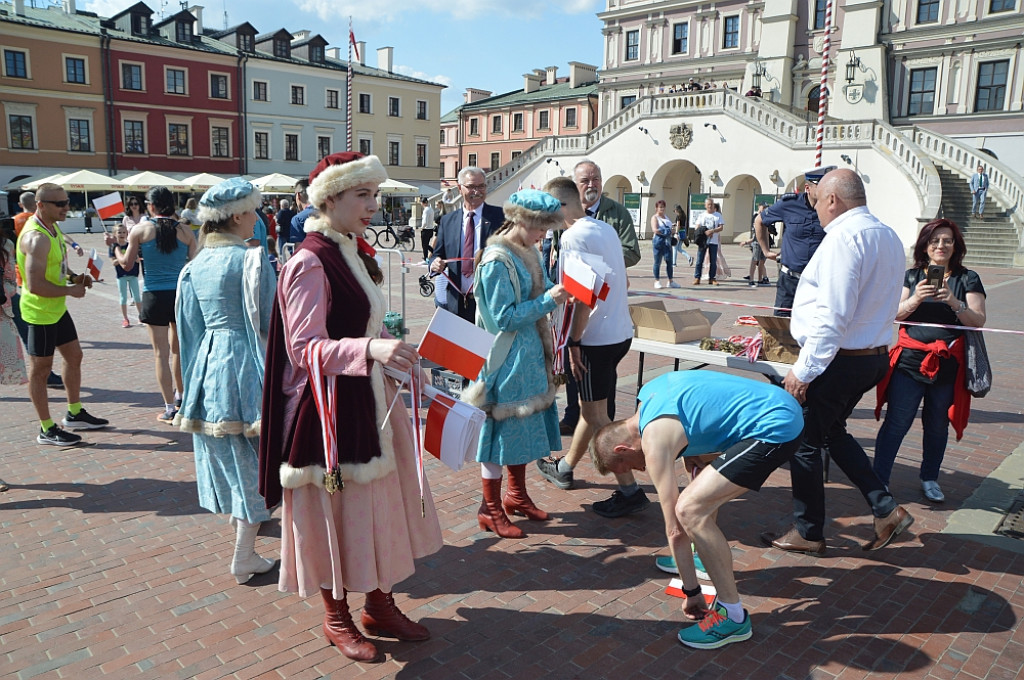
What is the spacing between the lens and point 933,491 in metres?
5.06

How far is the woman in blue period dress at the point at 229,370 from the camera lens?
3.85 metres

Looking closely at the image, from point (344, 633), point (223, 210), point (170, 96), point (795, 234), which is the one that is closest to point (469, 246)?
point (795, 234)

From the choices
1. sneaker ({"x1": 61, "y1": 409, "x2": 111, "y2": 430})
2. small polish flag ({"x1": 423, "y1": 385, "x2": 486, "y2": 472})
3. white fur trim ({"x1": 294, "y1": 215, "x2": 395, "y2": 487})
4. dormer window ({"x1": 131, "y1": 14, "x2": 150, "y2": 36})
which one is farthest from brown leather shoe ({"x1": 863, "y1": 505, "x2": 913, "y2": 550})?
dormer window ({"x1": 131, "y1": 14, "x2": 150, "y2": 36})

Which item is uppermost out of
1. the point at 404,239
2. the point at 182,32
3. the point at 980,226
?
the point at 182,32

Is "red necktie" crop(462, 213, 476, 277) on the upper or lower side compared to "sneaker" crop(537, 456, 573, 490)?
upper

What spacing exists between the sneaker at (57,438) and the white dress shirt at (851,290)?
221 inches

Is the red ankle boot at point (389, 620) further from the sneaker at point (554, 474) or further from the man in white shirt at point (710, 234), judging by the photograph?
the man in white shirt at point (710, 234)

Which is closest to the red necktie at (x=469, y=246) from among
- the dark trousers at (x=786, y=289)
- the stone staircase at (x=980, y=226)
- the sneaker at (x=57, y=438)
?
the dark trousers at (x=786, y=289)

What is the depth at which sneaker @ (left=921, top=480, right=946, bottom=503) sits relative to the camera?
→ 503cm

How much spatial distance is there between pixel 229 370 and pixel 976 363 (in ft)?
15.3

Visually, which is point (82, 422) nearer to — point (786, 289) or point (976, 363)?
point (786, 289)

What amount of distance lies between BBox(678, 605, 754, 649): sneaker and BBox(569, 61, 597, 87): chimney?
5793 centimetres

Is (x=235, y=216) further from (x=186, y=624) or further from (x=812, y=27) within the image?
(x=812, y=27)

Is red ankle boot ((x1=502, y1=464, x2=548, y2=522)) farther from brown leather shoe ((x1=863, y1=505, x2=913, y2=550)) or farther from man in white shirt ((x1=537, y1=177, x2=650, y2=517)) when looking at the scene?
brown leather shoe ((x1=863, y1=505, x2=913, y2=550))
